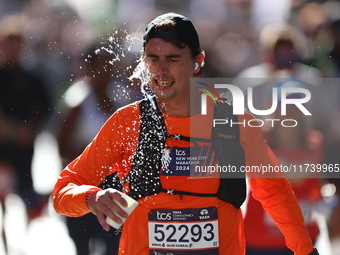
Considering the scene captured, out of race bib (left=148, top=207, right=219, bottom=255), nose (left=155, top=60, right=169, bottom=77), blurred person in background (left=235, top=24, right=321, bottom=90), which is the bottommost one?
race bib (left=148, top=207, right=219, bottom=255)

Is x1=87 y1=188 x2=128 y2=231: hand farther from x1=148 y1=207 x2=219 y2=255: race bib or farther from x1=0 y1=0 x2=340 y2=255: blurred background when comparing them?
x1=0 y1=0 x2=340 y2=255: blurred background

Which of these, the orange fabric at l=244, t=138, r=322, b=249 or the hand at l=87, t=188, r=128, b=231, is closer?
the hand at l=87, t=188, r=128, b=231

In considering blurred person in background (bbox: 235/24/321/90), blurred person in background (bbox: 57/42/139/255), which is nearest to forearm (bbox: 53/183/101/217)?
blurred person in background (bbox: 57/42/139/255)

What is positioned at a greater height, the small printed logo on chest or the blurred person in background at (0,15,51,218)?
the blurred person in background at (0,15,51,218)

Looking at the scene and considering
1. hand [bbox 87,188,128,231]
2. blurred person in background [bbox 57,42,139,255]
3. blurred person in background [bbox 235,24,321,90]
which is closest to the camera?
hand [bbox 87,188,128,231]

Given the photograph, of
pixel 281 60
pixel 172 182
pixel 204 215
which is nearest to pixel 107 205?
pixel 172 182

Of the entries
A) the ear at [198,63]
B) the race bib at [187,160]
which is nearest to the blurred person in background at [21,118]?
the ear at [198,63]

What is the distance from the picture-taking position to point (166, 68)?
286cm

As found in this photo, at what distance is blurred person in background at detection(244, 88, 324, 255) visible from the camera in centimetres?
382

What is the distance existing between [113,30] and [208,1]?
108cm

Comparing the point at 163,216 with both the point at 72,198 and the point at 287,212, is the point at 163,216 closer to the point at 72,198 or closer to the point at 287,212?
the point at 72,198

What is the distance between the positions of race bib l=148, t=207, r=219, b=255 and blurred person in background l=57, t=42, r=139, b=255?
121 centimetres

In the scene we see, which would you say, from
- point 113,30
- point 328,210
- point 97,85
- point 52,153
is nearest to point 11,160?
point 52,153

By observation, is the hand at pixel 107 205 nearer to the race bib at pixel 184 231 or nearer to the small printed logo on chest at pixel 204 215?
the race bib at pixel 184 231
